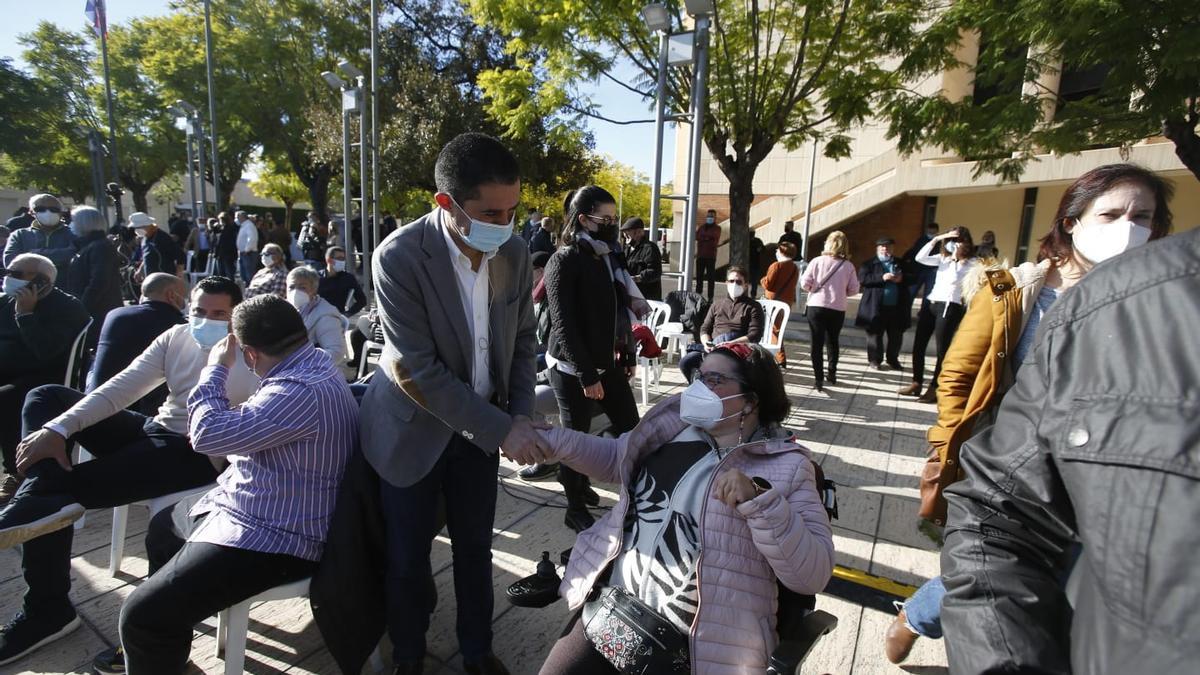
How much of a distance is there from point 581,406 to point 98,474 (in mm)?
2252

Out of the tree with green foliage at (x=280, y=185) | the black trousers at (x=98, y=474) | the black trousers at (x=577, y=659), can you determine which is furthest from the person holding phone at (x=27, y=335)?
the tree with green foliage at (x=280, y=185)

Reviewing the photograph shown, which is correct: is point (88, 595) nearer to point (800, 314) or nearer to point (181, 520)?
point (181, 520)

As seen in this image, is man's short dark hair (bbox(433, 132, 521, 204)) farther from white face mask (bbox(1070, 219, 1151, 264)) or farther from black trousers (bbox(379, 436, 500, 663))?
white face mask (bbox(1070, 219, 1151, 264))

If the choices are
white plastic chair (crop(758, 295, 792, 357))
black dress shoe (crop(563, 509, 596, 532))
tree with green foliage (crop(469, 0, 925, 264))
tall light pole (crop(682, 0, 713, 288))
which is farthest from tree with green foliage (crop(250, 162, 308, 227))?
black dress shoe (crop(563, 509, 596, 532))

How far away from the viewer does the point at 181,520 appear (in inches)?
93.2

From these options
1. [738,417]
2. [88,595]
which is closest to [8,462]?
[88,595]

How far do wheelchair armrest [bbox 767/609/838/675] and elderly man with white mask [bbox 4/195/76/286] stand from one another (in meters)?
7.25

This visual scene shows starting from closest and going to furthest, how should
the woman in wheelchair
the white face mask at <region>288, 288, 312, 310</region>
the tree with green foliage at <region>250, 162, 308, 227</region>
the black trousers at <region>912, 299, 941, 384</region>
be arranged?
the woman in wheelchair, the white face mask at <region>288, 288, 312, 310</region>, the black trousers at <region>912, 299, 941, 384</region>, the tree with green foliage at <region>250, 162, 308, 227</region>

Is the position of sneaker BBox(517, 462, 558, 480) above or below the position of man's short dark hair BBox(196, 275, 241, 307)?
below

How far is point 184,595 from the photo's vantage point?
1.90 metres

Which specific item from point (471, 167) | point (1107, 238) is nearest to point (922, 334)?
point (1107, 238)

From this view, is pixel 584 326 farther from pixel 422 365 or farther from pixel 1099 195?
pixel 1099 195

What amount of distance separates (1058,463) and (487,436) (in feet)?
5.22

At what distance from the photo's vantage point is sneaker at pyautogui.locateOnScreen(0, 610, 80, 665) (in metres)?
2.36
